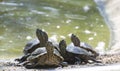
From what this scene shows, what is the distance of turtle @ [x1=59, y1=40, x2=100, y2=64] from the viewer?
495 centimetres

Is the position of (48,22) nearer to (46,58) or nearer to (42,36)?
(42,36)

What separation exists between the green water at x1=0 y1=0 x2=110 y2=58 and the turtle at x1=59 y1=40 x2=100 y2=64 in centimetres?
239

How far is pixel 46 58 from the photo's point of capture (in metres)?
4.61

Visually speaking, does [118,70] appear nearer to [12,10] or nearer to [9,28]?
[9,28]

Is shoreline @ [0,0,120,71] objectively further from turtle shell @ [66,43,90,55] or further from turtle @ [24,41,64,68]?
turtle shell @ [66,43,90,55]

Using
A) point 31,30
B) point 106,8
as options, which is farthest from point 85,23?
point 106,8

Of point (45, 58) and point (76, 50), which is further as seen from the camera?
point (76, 50)

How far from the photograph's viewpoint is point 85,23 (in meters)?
10.4

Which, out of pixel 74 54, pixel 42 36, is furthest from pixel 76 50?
pixel 42 36

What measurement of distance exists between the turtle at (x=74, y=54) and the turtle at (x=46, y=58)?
238 mm

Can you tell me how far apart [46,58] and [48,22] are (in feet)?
18.3

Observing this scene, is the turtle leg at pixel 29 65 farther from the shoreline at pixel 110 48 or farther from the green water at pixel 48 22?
the green water at pixel 48 22

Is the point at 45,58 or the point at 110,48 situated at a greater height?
the point at 110,48

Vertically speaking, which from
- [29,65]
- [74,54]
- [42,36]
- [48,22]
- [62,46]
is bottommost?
[29,65]
